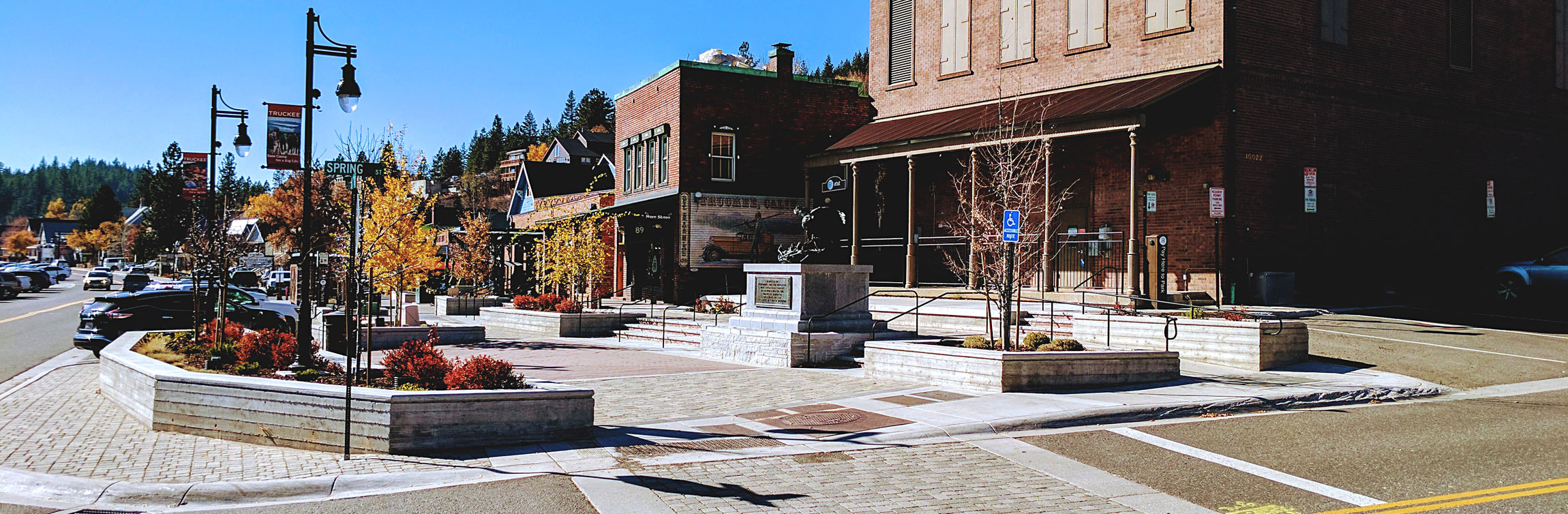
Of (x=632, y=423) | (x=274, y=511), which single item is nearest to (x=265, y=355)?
(x=632, y=423)

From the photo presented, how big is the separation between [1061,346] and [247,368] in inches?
428

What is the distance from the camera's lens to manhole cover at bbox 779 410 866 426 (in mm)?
11180

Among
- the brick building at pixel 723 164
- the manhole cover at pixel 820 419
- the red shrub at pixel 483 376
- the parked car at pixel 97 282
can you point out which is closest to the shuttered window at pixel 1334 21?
the brick building at pixel 723 164

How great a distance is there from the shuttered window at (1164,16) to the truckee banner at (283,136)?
21273mm

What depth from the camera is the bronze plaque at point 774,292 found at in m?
17.8

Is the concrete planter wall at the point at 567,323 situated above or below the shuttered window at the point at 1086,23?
below

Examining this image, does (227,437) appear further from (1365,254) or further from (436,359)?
(1365,254)

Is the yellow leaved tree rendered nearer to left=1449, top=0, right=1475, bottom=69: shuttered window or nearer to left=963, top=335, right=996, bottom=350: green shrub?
left=963, top=335, right=996, bottom=350: green shrub

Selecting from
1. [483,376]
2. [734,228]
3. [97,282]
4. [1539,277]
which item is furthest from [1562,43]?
[97,282]

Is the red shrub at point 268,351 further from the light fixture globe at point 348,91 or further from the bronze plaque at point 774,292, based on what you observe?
the bronze plaque at point 774,292

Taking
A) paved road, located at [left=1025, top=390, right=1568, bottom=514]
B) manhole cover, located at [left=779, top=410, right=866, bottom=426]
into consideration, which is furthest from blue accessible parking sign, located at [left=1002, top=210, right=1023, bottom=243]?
manhole cover, located at [left=779, top=410, right=866, bottom=426]

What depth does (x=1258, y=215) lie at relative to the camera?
25.3 meters

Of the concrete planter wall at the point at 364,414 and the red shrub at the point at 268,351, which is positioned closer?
the concrete planter wall at the point at 364,414

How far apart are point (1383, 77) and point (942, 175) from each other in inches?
512
